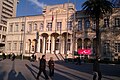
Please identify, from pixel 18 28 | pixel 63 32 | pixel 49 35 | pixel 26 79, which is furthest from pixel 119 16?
pixel 26 79

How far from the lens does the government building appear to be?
46.5 m

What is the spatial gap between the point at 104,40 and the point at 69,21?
10.3m

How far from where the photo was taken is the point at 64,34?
52.2 metres

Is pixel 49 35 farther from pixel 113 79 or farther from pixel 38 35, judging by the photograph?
pixel 113 79

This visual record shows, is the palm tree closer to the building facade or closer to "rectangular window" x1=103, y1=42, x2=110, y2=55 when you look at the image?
"rectangular window" x1=103, y1=42, x2=110, y2=55

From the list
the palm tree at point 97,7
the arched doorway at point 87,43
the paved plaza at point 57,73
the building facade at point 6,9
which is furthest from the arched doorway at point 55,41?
Answer: the building facade at point 6,9

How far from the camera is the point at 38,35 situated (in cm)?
5350

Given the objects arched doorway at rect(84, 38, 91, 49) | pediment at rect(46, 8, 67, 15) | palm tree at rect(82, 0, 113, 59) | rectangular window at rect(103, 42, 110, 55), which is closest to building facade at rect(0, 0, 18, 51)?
pediment at rect(46, 8, 67, 15)

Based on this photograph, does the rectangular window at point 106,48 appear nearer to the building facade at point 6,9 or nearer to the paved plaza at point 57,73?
the paved plaza at point 57,73

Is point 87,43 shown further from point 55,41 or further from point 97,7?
point 97,7

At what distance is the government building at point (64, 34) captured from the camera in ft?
153

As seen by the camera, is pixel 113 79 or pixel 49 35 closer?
pixel 113 79

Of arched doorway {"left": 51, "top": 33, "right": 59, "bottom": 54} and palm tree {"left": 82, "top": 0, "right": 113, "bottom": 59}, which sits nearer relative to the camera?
palm tree {"left": 82, "top": 0, "right": 113, "bottom": 59}

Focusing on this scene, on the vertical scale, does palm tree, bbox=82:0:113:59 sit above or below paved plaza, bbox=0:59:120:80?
above
